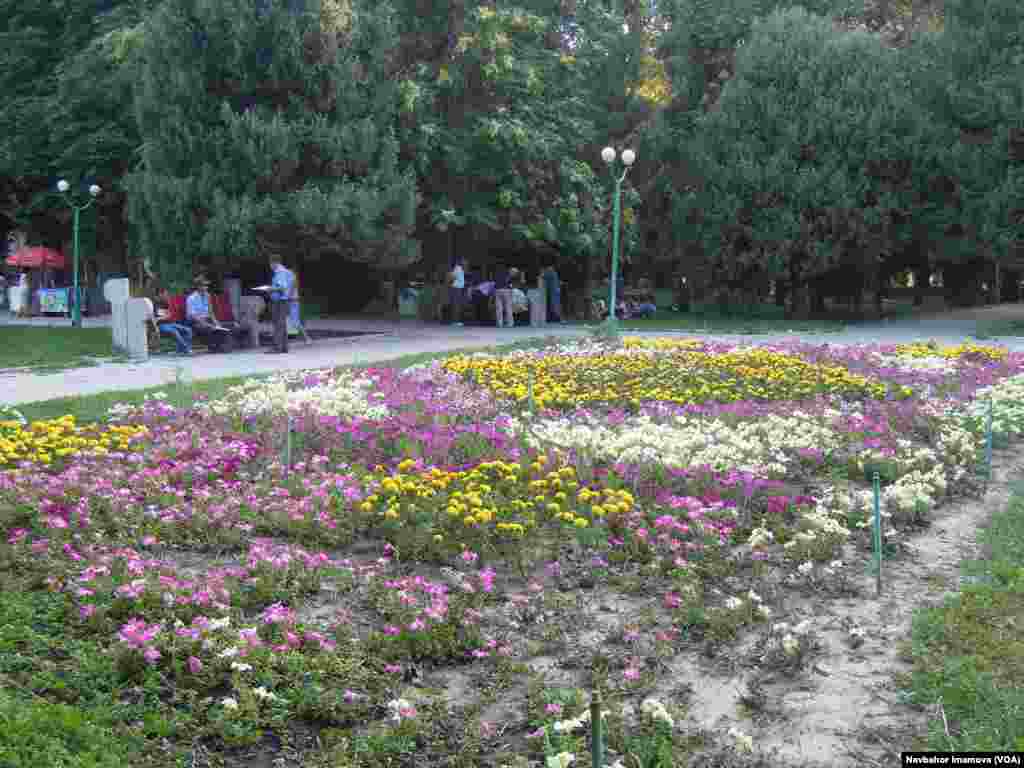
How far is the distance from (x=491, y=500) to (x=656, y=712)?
2.75 meters

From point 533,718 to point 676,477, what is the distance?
3547 millimetres

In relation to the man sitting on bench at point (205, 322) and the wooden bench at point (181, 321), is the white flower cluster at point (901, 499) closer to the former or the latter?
the man sitting on bench at point (205, 322)

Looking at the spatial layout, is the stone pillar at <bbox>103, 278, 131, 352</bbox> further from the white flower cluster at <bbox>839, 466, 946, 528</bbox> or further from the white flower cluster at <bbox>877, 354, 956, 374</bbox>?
the white flower cluster at <bbox>839, 466, 946, 528</bbox>

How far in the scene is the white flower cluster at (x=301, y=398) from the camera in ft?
32.2

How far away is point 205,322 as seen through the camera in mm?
18062

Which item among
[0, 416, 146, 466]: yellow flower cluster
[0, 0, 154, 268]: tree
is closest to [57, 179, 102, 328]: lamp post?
[0, 0, 154, 268]: tree

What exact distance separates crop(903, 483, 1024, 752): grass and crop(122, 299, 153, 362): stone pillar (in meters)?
13.3

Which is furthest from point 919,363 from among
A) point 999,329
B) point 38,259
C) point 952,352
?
point 38,259

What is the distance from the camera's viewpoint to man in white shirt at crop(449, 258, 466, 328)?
25406mm

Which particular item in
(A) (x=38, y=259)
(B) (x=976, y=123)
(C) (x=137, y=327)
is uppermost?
(B) (x=976, y=123)

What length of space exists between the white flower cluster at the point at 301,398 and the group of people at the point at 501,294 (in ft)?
42.5

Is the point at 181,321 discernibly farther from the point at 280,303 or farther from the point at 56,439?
the point at 56,439

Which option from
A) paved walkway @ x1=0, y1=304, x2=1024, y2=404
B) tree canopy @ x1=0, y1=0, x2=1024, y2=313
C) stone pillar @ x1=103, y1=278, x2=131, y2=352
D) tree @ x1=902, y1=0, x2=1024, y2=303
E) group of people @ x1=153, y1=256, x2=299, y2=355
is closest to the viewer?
paved walkway @ x1=0, y1=304, x2=1024, y2=404

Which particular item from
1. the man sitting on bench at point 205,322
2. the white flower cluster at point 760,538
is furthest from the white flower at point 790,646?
the man sitting on bench at point 205,322
